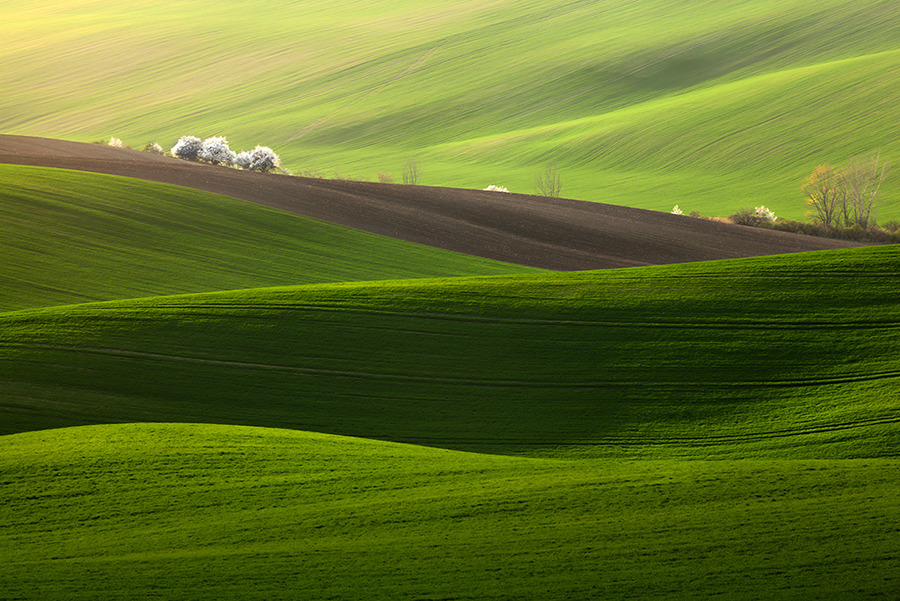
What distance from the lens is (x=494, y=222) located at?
30.9 metres

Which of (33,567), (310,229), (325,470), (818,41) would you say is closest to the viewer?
(33,567)

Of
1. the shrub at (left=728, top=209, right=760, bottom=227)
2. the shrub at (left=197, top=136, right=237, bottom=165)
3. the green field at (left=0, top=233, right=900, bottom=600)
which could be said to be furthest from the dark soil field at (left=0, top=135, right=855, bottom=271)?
the shrub at (left=197, top=136, right=237, bottom=165)

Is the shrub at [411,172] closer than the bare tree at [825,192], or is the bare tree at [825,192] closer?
the bare tree at [825,192]

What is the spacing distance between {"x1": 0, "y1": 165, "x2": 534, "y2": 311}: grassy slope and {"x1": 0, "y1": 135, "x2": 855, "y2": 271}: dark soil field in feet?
5.68

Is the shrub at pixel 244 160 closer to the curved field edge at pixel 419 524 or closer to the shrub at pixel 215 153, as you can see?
the shrub at pixel 215 153

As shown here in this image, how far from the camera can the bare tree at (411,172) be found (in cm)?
5981

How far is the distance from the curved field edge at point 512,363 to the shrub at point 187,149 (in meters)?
33.5

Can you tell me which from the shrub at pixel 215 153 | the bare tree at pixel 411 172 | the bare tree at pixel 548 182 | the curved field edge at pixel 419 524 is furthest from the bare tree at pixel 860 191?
the curved field edge at pixel 419 524

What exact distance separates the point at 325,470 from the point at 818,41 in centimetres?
8057

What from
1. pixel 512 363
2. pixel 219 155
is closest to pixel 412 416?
pixel 512 363

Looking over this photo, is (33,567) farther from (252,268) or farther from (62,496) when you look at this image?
(252,268)

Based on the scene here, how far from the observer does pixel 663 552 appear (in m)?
7.19

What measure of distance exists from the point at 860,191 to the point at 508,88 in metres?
40.0

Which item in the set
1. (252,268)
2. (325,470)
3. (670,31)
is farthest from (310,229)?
(670,31)
